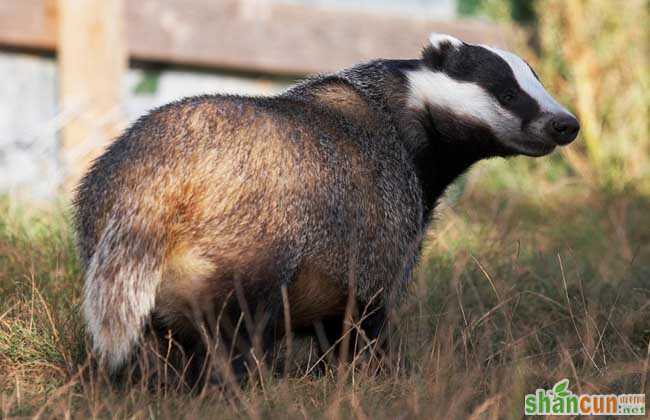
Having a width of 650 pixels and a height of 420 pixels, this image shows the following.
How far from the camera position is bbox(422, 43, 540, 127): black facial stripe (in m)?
3.96

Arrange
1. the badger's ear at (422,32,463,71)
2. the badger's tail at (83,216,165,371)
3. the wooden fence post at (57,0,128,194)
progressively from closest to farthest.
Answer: the badger's tail at (83,216,165,371)
the badger's ear at (422,32,463,71)
the wooden fence post at (57,0,128,194)

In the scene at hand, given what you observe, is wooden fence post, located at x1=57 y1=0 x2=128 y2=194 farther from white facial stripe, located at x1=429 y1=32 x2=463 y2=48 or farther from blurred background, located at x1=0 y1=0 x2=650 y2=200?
white facial stripe, located at x1=429 y1=32 x2=463 y2=48

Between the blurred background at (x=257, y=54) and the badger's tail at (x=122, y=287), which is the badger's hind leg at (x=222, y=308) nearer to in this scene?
the badger's tail at (x=122, y=287)

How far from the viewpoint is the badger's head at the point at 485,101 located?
396 centimetres

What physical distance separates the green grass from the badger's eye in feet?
2.11

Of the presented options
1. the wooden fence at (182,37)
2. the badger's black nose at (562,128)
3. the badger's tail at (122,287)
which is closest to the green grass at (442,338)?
the badger's tail at (122,287)

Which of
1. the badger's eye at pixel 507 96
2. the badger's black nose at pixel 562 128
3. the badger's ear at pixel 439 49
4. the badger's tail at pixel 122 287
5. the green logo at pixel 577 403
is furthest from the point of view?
the badger's ear at pixel 439 49

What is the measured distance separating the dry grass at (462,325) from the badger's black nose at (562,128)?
1.55ft

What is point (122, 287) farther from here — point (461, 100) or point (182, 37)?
point (182, 37)

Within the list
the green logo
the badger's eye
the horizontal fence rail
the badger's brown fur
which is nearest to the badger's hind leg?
the badger's brown fur

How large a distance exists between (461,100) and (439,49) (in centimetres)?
25

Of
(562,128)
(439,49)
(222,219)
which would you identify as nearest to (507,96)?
(562,128)

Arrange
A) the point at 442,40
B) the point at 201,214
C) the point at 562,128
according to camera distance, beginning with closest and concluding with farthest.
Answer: the point at 201,214 < the point at 562,128 < the point at 442,40

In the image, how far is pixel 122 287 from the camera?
3.21m
